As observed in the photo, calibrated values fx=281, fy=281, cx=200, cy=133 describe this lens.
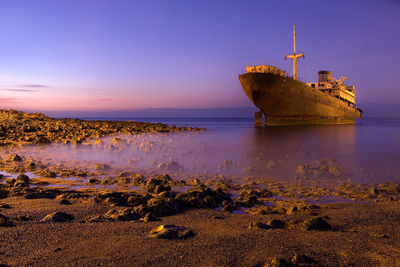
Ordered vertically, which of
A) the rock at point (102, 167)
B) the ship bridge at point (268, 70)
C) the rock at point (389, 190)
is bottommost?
the rock at point (389, 190)

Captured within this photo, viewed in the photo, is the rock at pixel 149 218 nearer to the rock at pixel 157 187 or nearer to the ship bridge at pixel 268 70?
the rock at pixel 157 187

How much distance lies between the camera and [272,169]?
9.62m

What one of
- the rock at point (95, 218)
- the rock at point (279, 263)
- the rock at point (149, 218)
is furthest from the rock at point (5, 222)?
the rock at point (279, 263)

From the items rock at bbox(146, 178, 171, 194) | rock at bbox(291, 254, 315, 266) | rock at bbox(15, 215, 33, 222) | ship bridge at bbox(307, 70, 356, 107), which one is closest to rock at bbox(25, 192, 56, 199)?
rock at bbox(15, 215, 33, 222)

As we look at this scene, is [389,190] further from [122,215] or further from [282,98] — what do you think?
[282,98]

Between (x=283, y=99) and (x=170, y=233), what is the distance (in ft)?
103

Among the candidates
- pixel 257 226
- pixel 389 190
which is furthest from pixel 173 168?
pixel 389 190

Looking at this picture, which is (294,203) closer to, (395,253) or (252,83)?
(395,253)

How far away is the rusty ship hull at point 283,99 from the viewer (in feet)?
102

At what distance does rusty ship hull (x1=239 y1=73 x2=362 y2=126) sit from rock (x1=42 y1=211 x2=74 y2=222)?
94.6 ft

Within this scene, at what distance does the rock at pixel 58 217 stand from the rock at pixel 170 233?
1380 millimetres

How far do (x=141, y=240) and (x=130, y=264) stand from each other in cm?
55

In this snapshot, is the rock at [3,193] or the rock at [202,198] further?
the rock at [3,193]

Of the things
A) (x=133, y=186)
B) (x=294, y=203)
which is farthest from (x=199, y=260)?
(x=133, y=186)
